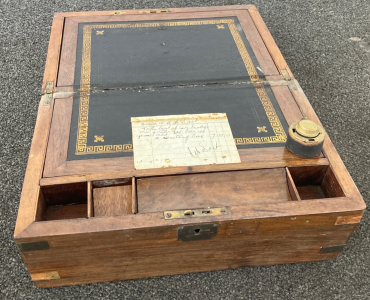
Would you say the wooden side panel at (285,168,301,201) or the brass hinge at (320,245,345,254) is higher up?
the wooden side panel at (285,168,301,201)

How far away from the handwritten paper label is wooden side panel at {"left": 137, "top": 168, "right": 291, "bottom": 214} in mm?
48

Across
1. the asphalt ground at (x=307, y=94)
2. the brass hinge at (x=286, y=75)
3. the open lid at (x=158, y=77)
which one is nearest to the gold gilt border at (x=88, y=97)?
the open lid at (x=158, y=77)

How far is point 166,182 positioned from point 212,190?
142mm

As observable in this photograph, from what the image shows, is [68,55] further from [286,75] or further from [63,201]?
[286,75]

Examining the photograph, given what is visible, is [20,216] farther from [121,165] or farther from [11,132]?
[11,132]

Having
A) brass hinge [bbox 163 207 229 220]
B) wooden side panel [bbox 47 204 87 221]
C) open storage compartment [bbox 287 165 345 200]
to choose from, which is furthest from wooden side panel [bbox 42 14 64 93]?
open storage compartment [bbox 287 165 345 200]

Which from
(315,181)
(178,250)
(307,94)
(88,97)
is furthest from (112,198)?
(307,94)

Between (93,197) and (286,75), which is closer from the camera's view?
(93,197)

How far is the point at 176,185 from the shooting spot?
1.20 m

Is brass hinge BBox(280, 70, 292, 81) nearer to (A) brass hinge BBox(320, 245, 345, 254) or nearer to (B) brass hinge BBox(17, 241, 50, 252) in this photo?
(A) brass hinge BBox(320, 245, 345, 254)

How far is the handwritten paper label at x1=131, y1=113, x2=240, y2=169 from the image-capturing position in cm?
123

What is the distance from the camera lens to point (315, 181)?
1.29 metres

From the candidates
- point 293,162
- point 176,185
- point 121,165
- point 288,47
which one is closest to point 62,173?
point 121,165

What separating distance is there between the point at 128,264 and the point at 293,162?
1.99 feet
